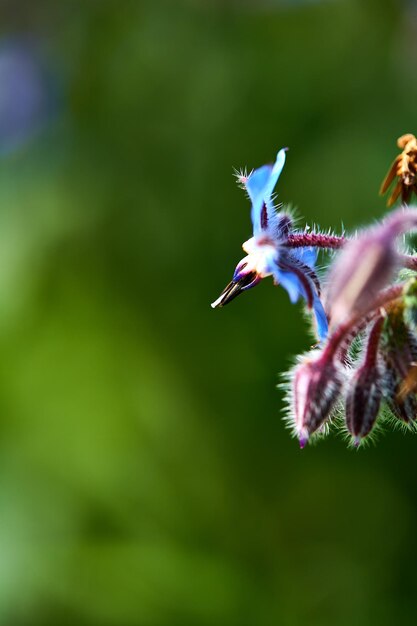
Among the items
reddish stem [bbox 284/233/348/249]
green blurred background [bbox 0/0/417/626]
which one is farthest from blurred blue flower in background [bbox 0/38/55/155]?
reddish stem [bbox 284/233/348/249]

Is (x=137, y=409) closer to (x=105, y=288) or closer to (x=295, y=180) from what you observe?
(x=105, y=288)

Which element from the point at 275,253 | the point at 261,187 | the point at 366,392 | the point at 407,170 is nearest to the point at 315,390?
the point at 366,392

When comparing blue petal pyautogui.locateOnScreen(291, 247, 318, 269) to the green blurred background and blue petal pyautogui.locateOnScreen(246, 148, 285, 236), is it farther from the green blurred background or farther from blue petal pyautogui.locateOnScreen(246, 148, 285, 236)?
the green blurred background

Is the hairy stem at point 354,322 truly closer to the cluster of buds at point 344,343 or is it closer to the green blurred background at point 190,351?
the cluster of buds at point 344,343

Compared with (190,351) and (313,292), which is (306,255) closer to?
(313,292)

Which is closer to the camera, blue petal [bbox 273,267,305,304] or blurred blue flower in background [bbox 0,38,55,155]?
blue petal [bbox 273,267,305,304]

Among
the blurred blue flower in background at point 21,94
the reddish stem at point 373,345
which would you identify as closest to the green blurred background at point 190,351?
the blurred blue flower in background at point 21,94
